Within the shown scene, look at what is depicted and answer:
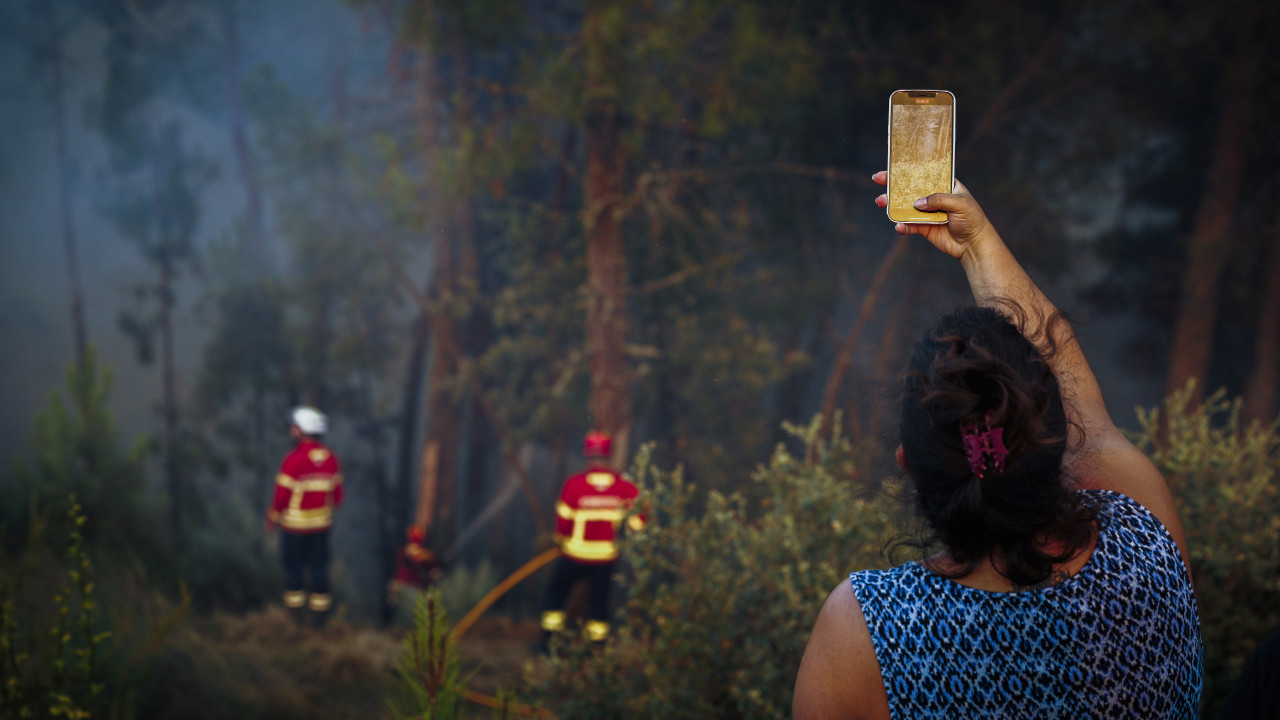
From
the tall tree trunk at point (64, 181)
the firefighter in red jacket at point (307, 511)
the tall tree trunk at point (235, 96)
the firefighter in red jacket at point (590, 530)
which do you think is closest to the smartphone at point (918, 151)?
the firefighter in red jacket at point (590, 530)

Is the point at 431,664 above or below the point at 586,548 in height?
above

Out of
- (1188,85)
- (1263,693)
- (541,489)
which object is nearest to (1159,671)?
(1263,693)

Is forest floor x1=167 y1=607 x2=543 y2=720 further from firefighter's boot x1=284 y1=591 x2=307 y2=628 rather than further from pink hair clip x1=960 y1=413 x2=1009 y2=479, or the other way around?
pink hair clip x1=960 y1=413 x2=1009 y2=479

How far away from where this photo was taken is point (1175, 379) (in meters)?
6.74

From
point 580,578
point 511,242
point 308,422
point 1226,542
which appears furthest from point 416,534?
point 1226,542

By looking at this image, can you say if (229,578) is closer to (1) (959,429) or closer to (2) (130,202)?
(2) (130,202)

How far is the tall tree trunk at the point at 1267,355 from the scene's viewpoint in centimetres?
654

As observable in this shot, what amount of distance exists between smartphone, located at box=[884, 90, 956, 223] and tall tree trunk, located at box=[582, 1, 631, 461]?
15.2 ft

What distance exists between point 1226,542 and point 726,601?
2004 millimetres

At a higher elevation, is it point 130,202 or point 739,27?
point 739,27

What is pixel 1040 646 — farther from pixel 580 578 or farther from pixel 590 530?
pixel 580 578

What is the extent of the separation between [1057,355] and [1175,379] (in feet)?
22.3

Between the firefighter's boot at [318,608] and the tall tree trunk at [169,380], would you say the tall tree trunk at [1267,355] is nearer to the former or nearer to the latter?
the firefighter's boot at [318,608]

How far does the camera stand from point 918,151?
152 cm
